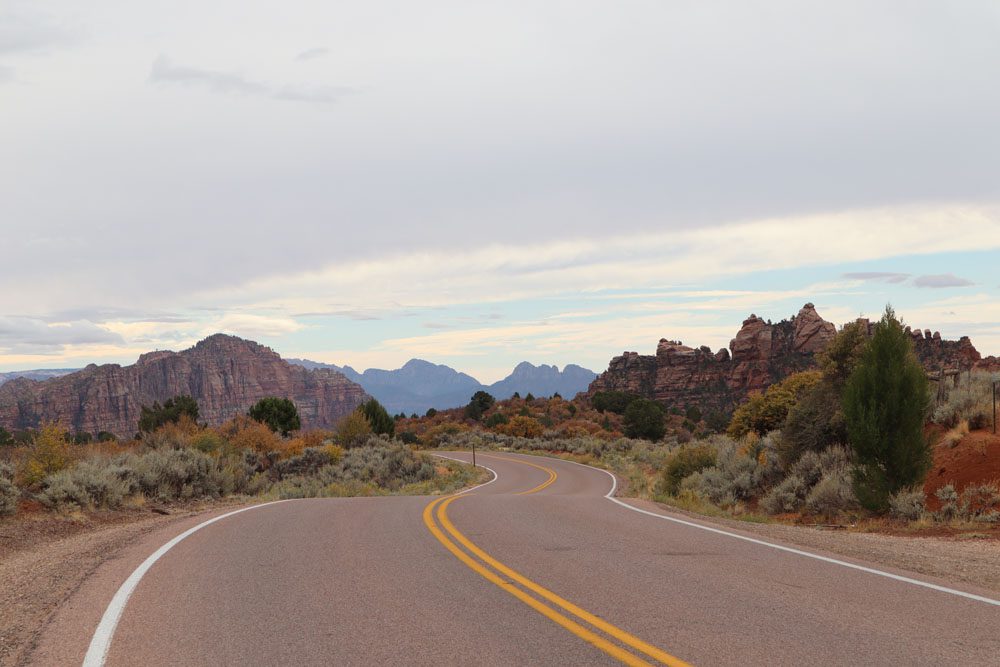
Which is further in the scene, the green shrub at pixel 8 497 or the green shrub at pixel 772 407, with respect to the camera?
the green shrub at pixel 772 407

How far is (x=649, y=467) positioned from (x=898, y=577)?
40924 millimetres

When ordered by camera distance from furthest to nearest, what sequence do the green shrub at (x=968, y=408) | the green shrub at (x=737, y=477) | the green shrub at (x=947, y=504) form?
the green shrub at (x=737, y=477) → the green shrub at (x=968, y=408) → the green shrub at (x=947, y=504)

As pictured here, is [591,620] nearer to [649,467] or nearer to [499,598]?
[499,598]

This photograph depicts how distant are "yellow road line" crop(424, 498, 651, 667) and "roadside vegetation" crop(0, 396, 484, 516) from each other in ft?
33.0

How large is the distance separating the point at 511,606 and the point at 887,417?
1340 centimetres

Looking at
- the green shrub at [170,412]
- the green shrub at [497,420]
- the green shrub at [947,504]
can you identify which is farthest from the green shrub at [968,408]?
the green shrub at [497,420]

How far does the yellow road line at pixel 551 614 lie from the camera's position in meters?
5.56

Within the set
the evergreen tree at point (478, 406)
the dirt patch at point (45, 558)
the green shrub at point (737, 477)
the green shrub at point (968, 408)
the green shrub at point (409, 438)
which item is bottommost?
the green shrub at point (409, 438)

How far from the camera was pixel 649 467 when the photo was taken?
48719mm

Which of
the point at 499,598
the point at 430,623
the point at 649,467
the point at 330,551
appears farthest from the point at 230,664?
the point at 649,467

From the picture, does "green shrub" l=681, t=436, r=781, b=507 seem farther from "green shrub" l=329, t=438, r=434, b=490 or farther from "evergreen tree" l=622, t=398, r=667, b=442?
"evergreen tree" l=622, t=398, r=667, b=442

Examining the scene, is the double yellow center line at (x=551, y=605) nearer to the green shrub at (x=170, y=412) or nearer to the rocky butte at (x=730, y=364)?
the green shrub at (x=170, y=412)

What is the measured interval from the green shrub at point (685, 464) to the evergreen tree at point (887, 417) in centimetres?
1136

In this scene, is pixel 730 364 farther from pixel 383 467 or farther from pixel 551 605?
pixel 551 605
